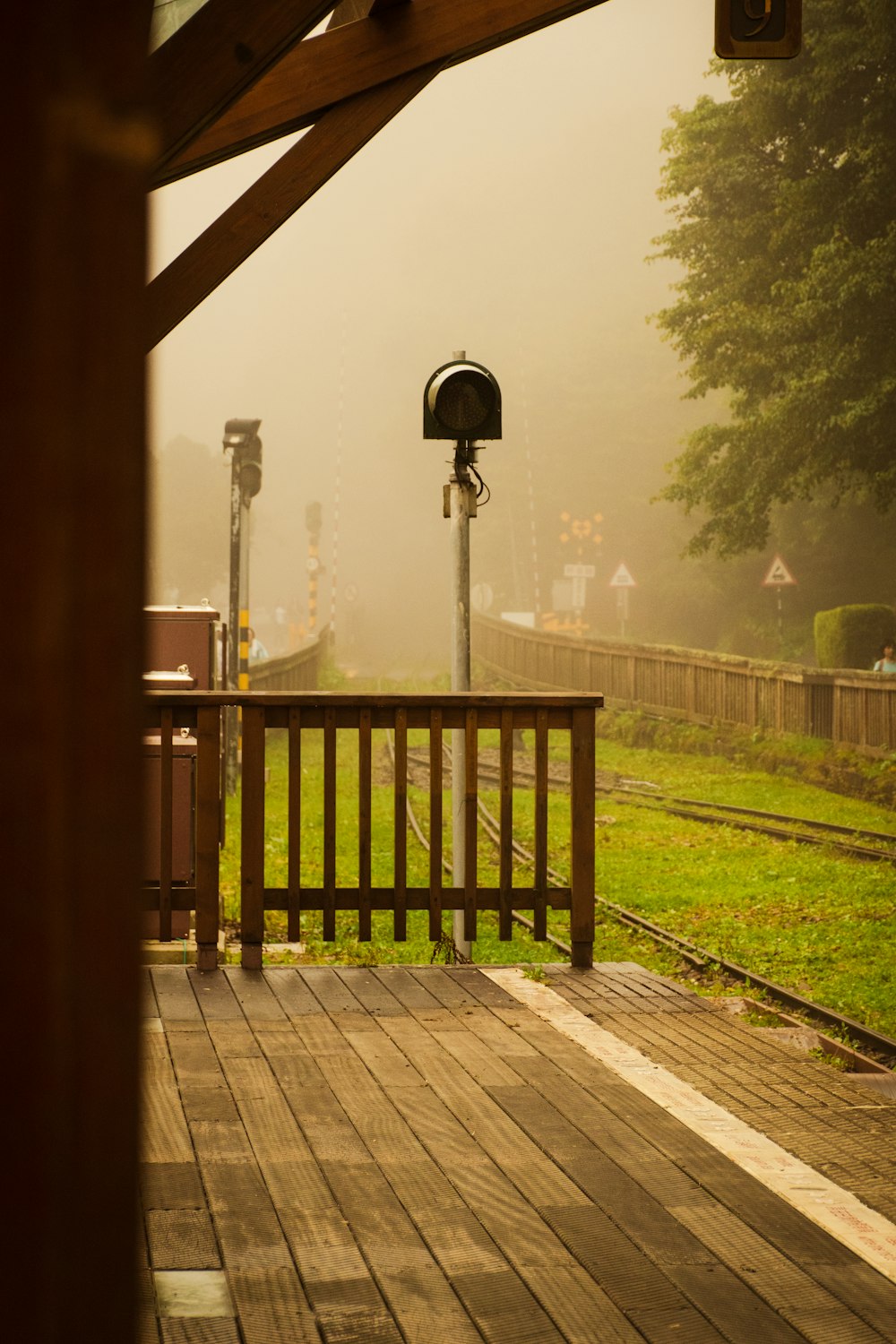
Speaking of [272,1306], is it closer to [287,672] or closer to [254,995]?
[254,995]

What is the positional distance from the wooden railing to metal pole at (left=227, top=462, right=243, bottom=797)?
8992 millimetres

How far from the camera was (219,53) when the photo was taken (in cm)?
260

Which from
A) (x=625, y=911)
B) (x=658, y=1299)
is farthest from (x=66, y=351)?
(x=625, y=911)

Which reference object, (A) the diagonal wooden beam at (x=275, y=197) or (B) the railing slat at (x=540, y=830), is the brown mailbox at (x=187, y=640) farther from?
(A) the diagonal wooden beam at (x=275, y=197)

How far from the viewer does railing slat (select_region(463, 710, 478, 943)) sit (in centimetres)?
513

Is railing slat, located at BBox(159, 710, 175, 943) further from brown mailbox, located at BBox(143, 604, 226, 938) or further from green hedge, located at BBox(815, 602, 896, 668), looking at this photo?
green hedge, located at BBox(815, 602, 896, 668)

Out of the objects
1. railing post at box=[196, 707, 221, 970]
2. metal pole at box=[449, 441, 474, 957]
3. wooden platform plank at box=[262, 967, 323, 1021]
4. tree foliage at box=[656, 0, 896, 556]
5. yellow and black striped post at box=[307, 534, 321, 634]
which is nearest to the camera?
wooden platform plank at box=[262, 967, 323, 1021]

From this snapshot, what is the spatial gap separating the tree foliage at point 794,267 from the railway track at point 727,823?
24.0 ft

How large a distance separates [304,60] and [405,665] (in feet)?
139

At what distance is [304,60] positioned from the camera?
440 cm

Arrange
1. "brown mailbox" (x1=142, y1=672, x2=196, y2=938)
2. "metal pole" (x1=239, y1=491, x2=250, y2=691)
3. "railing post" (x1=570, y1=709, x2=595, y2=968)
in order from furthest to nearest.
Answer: "metal pole" (x1=239, y1=491, x2=250, y2=691) → "brown mailbox" (x1=142, y1=672, x2=196, y2=938) → "railing post" (x1=570, y1=709, x2=595, y2=968)

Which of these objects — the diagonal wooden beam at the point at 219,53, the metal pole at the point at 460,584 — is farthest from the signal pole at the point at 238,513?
the diagonal wooden beam at the point at 219,53

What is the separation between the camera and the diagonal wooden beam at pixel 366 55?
14.3 ft

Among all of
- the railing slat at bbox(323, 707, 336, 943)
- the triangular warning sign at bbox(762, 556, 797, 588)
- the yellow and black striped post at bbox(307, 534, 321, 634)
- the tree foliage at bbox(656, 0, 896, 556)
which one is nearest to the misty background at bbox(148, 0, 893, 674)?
the tree foliage at bbox(656, 0, 896, 556)
